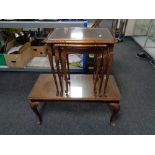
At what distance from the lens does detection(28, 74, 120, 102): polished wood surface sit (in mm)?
1202

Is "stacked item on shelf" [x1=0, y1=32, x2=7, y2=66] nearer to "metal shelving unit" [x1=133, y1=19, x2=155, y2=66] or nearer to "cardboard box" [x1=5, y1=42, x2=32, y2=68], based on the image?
"cardboard box" [x1=5, y1=42, x2=32, y2=68]

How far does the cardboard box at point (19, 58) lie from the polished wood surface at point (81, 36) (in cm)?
112

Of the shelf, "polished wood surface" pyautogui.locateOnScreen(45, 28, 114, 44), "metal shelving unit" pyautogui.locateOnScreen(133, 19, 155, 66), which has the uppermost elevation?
"polished wood surface" pyautogui.locateOnScreen(45, 28, 114, 44)

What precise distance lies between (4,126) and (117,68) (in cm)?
171

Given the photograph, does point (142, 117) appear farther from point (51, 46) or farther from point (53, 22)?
point (53, 22)

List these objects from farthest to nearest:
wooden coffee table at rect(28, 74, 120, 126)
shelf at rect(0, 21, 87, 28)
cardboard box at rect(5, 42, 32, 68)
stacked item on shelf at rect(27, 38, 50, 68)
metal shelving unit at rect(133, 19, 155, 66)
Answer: metal shelving unit at rect(133, 19, 155, 66) → stacked item on shelf at rect(27, 38, 50, 68) → cardboard box at rect(5, 42, 32, 68) → shelf at rect(0, 21, 87, 28) → wooden coffee table at rect(28, 74, 120, 126)

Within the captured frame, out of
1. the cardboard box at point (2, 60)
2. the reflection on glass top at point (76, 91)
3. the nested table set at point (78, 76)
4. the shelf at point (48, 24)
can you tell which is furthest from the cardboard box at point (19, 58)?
the reflection on glass top at point (76, 91)

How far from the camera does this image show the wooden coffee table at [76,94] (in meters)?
1.20

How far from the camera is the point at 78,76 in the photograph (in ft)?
4.89

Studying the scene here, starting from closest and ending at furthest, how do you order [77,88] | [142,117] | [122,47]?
[77,88], [142,117], [122,47]

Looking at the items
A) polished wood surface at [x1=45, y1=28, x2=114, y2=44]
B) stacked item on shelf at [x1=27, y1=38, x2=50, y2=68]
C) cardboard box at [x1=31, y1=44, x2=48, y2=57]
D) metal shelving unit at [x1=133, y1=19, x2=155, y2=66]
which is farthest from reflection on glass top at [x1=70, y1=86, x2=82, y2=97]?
metal shelving unit at [x1=133, y1=19, x2=155, y2=66]

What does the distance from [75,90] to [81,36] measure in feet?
1.63

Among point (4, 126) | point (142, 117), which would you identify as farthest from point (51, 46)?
point (142, 117)

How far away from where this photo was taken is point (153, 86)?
6.14ft
